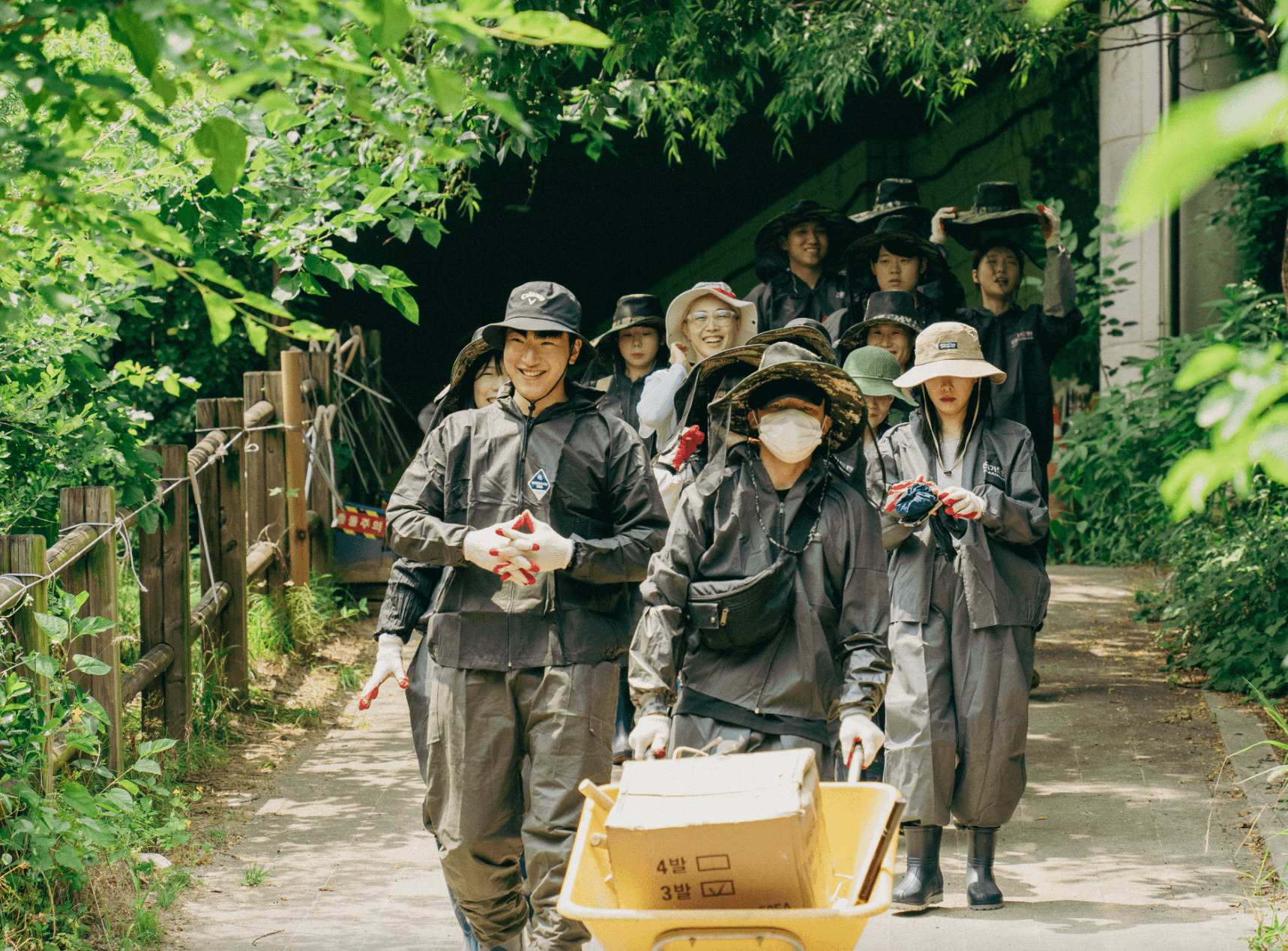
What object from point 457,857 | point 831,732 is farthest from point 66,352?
point 831,732

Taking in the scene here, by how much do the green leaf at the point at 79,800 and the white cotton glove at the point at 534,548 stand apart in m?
1.46

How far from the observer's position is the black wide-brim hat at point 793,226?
22.2 feet

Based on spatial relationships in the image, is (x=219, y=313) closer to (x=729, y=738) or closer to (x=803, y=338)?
(x=729, y=738)

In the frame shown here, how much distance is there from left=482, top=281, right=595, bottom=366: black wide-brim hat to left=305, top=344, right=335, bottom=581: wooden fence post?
491 cm

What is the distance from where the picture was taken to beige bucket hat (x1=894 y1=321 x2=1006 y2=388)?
15.3 ft

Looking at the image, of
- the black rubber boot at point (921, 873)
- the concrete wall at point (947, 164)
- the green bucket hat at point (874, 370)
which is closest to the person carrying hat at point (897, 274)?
the green bucket hat at point (874, 370)

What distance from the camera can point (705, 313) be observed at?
19.2ft

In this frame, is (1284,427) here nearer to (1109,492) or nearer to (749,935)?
(749,935)

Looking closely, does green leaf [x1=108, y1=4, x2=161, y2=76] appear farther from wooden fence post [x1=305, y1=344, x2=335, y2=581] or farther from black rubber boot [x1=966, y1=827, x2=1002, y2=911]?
wooden fence post [x1=305, y1=344, x2=335, y2=581]

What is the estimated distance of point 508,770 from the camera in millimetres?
3846

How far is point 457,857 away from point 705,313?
284 centimetres

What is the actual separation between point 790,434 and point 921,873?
1725 mm

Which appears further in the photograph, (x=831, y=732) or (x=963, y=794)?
(x=963, y=794)

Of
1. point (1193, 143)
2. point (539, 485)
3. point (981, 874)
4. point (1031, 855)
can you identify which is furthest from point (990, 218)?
point (1193, 143)
